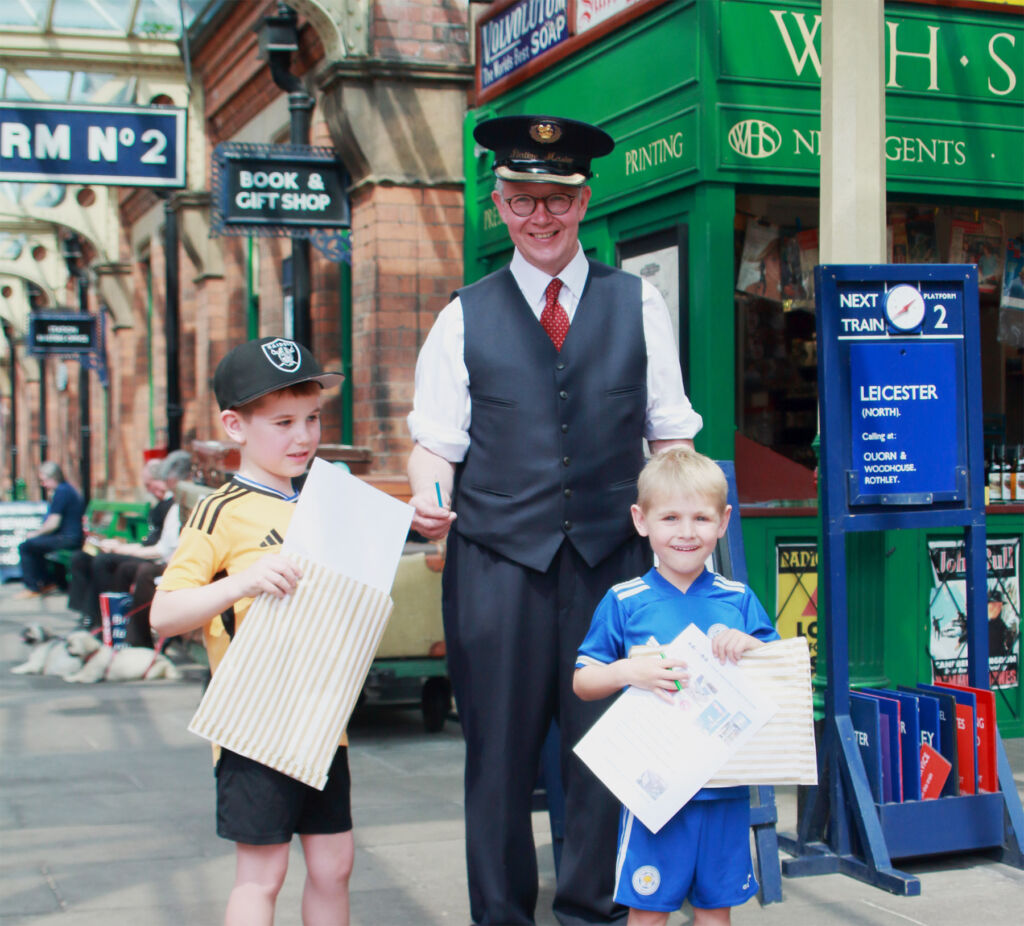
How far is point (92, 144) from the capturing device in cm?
923

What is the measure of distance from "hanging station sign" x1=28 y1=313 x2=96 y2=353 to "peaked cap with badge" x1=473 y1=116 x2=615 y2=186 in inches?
738

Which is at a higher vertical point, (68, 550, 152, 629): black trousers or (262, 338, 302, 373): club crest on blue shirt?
(262, 338, 302, 373): club crest on blue shirt

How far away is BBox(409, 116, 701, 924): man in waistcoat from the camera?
3338mm

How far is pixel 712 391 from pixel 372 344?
4575 mm

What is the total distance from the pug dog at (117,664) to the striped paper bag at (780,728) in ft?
23.3

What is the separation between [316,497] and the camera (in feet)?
8.89

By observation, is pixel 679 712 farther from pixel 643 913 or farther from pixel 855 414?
pixel 855 414

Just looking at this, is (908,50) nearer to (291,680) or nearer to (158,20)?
(291,680)

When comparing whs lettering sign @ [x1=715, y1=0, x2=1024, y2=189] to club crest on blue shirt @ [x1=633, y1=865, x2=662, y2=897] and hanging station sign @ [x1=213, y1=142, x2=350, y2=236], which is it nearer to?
club crest on blue shirt @ [x1=633, y1=865, x2=662, y2=897]

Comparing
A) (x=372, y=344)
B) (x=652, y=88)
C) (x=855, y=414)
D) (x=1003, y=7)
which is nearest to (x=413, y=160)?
(x=372, y=344)

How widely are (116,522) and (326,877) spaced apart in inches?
632

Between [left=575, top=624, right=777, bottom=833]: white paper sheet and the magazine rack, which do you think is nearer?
[left=575, top=624, right=777, bottom=833]: white paper sheet

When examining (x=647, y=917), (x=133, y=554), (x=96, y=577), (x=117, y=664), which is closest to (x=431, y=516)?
(x=647, y=917)

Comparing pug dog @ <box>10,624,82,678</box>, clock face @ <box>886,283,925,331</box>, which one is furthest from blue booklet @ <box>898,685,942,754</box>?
pug dog @ <box>10,624,82,678</box>
